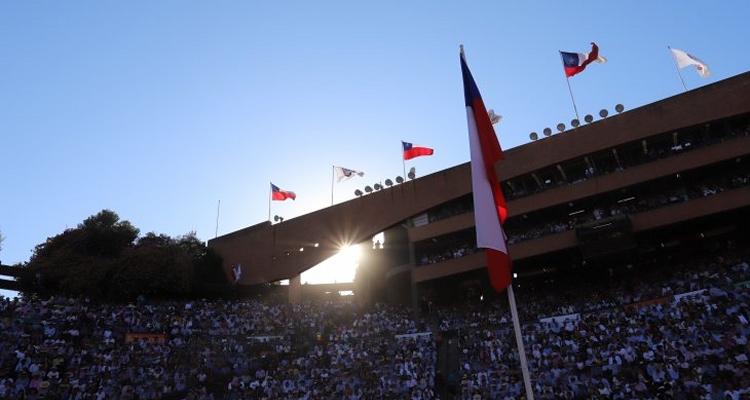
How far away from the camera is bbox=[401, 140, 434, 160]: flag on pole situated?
135 feet

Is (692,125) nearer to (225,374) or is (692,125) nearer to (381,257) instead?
(381,257)

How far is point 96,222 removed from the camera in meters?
47.9

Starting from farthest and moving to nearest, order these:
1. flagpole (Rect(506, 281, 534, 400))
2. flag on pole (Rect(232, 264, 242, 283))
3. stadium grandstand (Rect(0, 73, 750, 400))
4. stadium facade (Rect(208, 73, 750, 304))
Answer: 1. flag on pole (Rect(232, 264, 242, 283))
2. stadium facade (Rect(208, 73, 750, 304))
3. stadium grandstand (Rect(0, 73, 750, 400))
4. flagpole (Rect(506, 281, 534, 400))

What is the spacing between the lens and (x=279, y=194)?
45938 millimetres

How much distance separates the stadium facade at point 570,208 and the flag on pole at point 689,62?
1.14 meters

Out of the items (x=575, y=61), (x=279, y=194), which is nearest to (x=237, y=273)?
(x=279, y=194)

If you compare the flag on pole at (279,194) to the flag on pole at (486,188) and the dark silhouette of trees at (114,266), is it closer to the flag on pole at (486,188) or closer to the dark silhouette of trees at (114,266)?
the dark silhouette of trees at (114,266)

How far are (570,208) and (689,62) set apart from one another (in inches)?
467

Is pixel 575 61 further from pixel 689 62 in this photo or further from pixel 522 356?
pixel 522 356

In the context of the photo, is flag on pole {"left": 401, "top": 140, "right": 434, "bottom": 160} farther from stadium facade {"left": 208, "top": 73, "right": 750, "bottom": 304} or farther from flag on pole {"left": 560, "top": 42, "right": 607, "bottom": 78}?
flag on pole {"left": 560, "top": 42, "right": 607, "bottom": 78}

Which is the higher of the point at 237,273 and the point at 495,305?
the point at 237,273

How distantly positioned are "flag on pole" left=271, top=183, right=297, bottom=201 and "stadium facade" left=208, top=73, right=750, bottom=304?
263 cm

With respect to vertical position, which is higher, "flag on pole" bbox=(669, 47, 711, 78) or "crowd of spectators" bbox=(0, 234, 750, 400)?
"flag on pole" bbox=(669, 47, 711, 78)

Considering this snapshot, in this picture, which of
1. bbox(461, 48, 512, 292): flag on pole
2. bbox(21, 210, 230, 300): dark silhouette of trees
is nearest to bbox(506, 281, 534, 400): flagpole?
bbox(461, 48, 512, 292): flag on pole
